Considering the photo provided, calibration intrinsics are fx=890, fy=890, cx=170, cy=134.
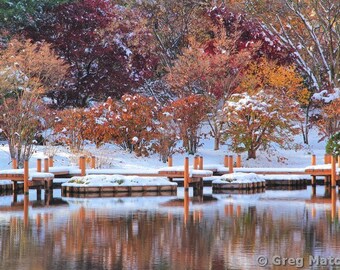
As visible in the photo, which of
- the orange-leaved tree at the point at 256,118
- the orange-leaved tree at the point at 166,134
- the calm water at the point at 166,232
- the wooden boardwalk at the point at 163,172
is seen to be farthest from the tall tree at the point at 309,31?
the calm water at the point at 166,232

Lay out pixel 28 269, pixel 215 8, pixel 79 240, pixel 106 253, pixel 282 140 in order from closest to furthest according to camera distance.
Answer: pixel 28 269, pixel 106 253, pixel 79 240, pixel 282 140, pixel 215 8

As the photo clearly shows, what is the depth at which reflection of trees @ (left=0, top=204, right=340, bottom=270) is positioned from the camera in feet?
53.1

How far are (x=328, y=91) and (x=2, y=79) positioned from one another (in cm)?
1734

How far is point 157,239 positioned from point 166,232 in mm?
1187

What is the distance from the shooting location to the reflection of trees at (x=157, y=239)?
16.2 meters

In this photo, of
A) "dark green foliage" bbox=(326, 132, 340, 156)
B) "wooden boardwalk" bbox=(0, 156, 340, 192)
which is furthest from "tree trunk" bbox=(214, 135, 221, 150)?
"dark green foliage" bbox=(326, 132, 340, 156)

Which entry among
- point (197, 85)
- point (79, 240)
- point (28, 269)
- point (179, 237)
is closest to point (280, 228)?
point (179, 237)

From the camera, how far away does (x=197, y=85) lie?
45.8 meters

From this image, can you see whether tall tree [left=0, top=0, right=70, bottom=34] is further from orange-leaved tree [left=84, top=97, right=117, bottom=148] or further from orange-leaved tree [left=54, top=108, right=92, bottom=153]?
orange-leaved tree [left=84, top=97, right=117, bottom=148]

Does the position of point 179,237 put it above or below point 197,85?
below

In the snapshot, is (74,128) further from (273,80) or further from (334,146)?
(273,80)

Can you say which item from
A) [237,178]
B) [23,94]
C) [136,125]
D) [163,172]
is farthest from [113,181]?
[136,125]

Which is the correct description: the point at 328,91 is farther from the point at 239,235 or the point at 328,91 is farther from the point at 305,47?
the point at 239,235

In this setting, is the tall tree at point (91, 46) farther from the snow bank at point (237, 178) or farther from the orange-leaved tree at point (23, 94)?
the snow bank at point (237, 178)
